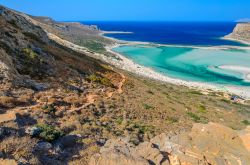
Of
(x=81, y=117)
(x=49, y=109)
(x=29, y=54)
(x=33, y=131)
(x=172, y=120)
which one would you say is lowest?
(x=172, y=120)

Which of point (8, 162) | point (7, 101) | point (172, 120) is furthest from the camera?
point (172, 120)

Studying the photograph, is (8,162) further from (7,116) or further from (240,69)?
(240,69)

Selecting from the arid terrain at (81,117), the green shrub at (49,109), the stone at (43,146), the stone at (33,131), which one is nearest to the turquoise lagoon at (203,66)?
the arid terrain at (81,117)

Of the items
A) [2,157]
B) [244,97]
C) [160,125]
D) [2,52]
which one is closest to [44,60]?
[2,52]

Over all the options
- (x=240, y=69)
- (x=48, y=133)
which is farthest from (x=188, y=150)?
(x=240, y=69)

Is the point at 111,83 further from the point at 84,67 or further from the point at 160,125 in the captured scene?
the point at 160,125

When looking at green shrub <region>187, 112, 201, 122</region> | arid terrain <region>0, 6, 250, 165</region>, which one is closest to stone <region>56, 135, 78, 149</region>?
arid terrain <region>0, 6, 250, 165</region>

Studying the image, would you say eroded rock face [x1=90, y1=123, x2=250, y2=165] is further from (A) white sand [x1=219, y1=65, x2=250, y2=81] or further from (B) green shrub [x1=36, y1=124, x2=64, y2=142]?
(A) white sand [x1=219, y1=65, x2=250, y2=81]
